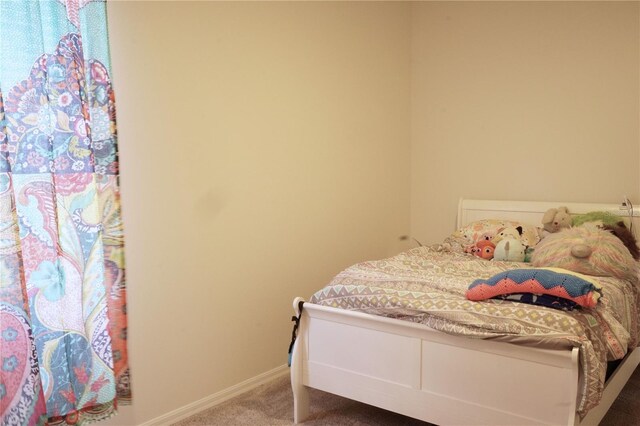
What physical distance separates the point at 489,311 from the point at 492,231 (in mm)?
1429

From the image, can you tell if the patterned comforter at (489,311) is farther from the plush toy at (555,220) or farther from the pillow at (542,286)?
the plush toy at (555,220)

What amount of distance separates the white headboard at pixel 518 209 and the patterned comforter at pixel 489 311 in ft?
2.27

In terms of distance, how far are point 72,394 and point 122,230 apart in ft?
2.23

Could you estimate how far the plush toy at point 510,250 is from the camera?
3.25m

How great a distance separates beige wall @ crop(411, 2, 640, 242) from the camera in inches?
134

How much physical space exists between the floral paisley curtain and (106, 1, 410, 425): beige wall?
0.14 m

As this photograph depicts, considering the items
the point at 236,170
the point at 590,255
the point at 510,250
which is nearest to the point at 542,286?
the point at 590,255

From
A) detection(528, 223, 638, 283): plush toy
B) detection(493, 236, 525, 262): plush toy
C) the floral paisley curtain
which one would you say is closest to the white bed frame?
detection(528, 223, 638, 283): plush toy

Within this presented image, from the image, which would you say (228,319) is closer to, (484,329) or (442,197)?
(484,329)

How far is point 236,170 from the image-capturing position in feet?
9.78

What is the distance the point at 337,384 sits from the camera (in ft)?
8.35

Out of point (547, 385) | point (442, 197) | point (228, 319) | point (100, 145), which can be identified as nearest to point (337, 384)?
point (228, 319)

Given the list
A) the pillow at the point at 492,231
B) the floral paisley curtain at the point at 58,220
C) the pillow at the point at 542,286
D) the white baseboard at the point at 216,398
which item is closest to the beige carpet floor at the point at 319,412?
the white baseboard at the point at 216,398

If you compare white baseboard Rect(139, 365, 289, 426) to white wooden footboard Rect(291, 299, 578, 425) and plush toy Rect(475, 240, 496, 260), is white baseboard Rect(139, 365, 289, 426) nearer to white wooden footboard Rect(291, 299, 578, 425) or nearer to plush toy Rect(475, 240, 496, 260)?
white wooden footboard Rect(291, 299, 578, 425)
